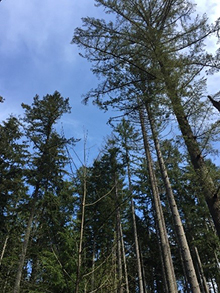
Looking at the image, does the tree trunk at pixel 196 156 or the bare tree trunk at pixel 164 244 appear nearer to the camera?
the tree trunk at pixel 196 156

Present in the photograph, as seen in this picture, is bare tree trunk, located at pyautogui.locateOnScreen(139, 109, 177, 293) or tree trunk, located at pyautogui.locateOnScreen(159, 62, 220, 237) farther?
Answer: bare tree trunk, located at pyautogui.locateOnScreen(139, 109, 177, 293)

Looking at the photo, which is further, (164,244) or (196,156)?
(164,244)

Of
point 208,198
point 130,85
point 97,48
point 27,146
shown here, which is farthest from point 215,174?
point 27,146

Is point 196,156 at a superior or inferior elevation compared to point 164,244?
superior

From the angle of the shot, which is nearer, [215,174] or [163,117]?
[215,174]

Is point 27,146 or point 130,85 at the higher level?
point 27,146

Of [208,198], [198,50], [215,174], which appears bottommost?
[208,198]

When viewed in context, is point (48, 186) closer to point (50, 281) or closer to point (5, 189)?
point (5, 189)

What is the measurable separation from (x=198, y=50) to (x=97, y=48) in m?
2.76

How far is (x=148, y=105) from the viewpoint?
253 inches

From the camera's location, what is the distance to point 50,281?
6.24m

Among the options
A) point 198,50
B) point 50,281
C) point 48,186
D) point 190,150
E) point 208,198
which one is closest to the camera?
point 208,198

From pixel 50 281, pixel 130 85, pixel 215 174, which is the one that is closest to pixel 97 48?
pixel 130 85

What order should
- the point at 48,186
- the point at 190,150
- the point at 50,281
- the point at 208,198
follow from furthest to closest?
1. the point at 48,186
2. the point at 50,281
3. the point at 190,150
4. the point at 208,198
